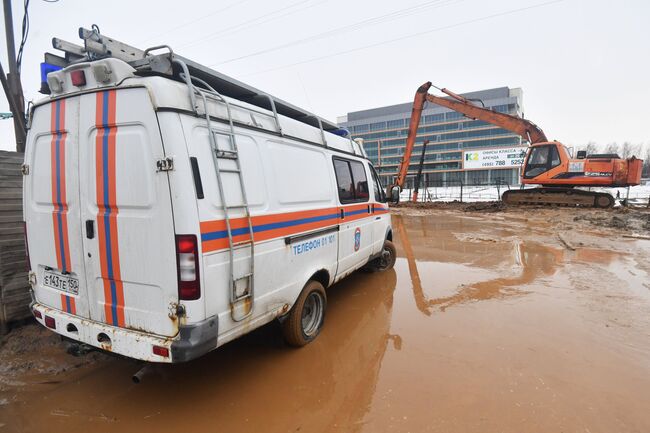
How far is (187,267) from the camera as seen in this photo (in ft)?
7.55

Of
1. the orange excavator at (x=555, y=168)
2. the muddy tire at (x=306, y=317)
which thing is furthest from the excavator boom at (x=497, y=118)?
the muddy tire at (x=306, y=317)

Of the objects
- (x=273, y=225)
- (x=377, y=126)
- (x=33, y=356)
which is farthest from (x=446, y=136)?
(x=33, y=356)

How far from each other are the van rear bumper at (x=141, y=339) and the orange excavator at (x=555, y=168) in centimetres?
1351

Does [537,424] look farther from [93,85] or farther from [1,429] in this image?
[93,85]

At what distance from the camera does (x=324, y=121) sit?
4.75 m

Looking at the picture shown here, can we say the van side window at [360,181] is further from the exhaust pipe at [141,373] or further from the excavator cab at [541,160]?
the excavator cab at [541,160]

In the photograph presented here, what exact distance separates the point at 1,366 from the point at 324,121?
14.7 feet

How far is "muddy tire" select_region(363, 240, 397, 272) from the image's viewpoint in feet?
21.4

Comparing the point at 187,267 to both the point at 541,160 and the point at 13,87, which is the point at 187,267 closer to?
the point at 13,87

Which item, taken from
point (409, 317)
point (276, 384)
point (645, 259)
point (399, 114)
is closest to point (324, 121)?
point (409, 317)

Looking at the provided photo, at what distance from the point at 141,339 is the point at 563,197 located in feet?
65.2

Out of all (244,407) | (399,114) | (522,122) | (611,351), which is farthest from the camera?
(399,114)

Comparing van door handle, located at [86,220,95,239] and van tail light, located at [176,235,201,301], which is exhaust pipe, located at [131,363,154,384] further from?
van door handle, located at [86,220,95,239]

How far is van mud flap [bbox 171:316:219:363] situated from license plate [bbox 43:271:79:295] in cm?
111
